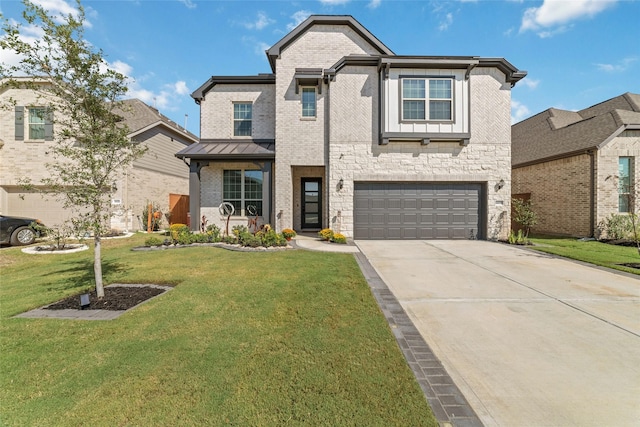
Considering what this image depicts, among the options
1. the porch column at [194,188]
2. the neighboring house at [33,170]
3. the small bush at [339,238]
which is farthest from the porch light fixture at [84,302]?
the neighboring house at [33,170]

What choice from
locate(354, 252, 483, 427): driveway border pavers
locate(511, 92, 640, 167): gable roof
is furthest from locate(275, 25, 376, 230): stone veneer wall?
locate(511, 92, 640, 167): gable roof

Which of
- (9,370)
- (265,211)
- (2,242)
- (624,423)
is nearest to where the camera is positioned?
(624,423)

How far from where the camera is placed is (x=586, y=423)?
208 centimetres

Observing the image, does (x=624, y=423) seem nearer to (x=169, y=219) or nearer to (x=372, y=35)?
(x=372, y=35)

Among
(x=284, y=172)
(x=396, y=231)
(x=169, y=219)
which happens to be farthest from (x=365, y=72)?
(x=169, y=219)

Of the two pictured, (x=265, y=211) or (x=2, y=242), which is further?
(x=265, y=211)

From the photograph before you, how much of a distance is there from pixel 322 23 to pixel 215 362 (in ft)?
45.2

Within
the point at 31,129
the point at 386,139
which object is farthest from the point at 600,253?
the point at 31,129

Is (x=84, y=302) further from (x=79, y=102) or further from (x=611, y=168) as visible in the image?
(x=611, y=168)

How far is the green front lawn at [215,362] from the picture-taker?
211 centimetres

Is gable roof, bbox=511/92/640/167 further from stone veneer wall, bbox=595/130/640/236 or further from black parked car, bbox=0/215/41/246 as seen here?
black parked car, bbox=0/215/41/246

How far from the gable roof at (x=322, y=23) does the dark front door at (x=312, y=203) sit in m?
5.96

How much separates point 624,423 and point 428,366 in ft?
4.68

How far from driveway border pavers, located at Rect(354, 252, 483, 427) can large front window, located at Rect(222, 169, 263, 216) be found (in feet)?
31.7
